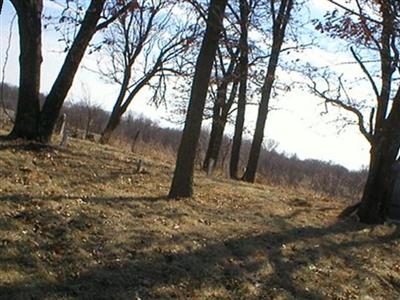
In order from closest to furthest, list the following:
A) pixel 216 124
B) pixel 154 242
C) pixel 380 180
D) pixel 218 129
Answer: pixel 154 242, pixel 380 180, pixel 218 129, pixel 216 124

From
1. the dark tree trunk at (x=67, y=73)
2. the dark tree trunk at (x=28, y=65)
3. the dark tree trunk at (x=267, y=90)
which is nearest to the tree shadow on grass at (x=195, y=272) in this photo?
the dark tree trunk at (x=67, y=73)

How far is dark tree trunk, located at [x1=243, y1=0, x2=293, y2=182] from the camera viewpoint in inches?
707

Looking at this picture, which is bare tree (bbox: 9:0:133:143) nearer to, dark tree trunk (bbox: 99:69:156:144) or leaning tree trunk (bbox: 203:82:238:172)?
leaning tree trunk (bbox: 203:82:238:172)

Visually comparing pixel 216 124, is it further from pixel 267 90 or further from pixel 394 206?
pixel 394 206

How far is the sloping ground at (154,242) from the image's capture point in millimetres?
6039

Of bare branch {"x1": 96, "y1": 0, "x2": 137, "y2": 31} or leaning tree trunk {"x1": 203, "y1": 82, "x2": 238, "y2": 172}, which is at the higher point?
bare branch {"x1": 96, "y1": 0, "x2": 137, "y2": 31}

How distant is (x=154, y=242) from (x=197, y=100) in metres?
3.70

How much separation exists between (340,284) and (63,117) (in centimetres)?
1066

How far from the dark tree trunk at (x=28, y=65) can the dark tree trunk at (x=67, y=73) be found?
0.25m

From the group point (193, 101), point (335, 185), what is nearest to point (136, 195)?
point (193, 101)

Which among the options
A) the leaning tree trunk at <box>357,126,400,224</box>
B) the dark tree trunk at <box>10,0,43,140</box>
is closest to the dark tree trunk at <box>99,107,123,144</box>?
the dark tree trunk at <box>10,0,43,140</box>

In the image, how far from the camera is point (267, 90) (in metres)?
20.4

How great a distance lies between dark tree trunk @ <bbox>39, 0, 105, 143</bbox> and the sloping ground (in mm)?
746

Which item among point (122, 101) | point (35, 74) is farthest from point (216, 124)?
point (35, 74)
